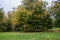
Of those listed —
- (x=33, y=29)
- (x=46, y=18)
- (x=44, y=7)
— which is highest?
(x=44, y=7)

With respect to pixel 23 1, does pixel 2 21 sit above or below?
below

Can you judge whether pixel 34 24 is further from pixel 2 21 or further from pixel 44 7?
pixel 2 21

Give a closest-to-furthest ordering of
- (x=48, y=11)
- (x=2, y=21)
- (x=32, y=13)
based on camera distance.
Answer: (x=32, y=13) → (x=48, y=11) → (x=2, y=21)

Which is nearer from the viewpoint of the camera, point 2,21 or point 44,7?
point 44,7

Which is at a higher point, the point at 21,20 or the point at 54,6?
the point at 54,6

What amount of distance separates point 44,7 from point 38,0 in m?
1.88

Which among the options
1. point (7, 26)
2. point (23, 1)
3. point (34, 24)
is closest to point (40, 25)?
point (34, 24)

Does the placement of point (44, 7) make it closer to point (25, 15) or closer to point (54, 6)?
point (54, 6)

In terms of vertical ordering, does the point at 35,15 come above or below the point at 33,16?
above

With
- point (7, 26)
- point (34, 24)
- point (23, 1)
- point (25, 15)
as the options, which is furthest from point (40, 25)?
point (7, 26)

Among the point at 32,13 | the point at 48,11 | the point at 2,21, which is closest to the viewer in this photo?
the point at 32,13

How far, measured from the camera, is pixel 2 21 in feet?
143

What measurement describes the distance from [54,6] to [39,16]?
3974 mm

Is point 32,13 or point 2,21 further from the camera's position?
point 2,21
